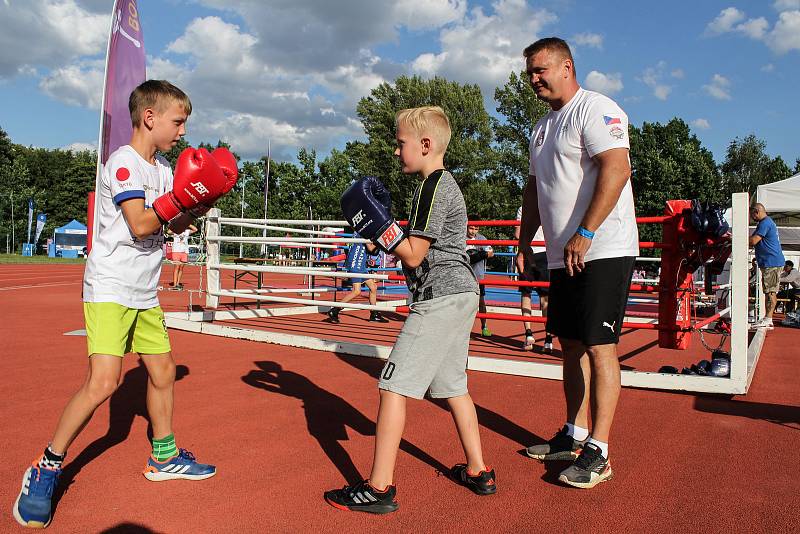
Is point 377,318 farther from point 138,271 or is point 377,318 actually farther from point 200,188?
point 200,188

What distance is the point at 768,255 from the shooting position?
896 centimetres

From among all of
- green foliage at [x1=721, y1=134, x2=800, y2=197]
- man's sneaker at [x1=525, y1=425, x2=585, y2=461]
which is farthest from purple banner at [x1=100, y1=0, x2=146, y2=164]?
green foliage at [x1=721, y1=134, x2=800, y2=197]

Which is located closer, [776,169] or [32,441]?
[32,441]

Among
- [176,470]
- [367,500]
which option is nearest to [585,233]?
[367,500]

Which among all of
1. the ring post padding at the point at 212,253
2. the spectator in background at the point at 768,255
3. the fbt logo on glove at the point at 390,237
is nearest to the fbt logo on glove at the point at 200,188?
the fbt logo on glove at the point at 390,237

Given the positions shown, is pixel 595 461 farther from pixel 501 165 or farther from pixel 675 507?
pixel 501 165

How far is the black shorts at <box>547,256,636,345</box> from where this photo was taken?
9.02 feet

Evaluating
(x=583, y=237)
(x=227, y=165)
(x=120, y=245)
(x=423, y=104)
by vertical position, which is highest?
(x=423, y=104)

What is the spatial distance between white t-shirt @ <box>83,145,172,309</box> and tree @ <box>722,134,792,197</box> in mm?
52928

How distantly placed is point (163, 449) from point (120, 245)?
925 mm

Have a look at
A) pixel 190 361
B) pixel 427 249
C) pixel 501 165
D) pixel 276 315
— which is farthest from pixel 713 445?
pixel 501 165

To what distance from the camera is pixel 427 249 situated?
7.77 feet

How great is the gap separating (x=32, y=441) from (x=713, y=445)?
3.62 m

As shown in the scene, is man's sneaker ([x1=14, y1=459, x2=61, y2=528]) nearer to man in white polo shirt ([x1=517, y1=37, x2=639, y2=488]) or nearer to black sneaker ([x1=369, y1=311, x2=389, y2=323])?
man in white polo shirt ([x1=517, y1=37, x2=639, y2=488])
